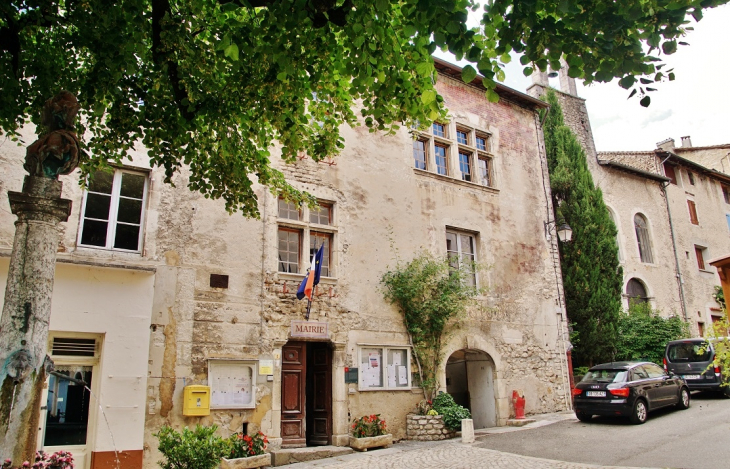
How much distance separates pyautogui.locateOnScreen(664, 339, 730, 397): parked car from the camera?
1409 cm

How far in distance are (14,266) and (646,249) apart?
23.6 m

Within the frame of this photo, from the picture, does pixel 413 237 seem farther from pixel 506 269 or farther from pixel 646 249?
pixel 646 249

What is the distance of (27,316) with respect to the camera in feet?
13.2

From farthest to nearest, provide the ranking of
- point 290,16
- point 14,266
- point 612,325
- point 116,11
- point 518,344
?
point 612,325 < point 518,344 < point 116,11 < point 290,16 < point 14,266

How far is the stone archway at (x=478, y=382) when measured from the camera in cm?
1347

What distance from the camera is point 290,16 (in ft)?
17.0

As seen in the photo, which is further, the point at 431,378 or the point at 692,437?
the point at 431,378

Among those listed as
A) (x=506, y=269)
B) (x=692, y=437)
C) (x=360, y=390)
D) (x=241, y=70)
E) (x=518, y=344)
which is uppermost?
(x=241, y=70)

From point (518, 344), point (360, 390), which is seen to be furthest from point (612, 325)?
point (360, 390)

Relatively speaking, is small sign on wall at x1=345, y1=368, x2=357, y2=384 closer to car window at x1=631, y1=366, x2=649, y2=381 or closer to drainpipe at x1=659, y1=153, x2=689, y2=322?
car window at x1=631, y1=366, x2=649, y2=381

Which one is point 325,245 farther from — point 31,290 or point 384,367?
point 31,290

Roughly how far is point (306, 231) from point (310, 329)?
80.1 inches

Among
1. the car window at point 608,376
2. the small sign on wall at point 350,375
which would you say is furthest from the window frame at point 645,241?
the small sign on wall at point 350,375

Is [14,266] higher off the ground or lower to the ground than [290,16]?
lower
